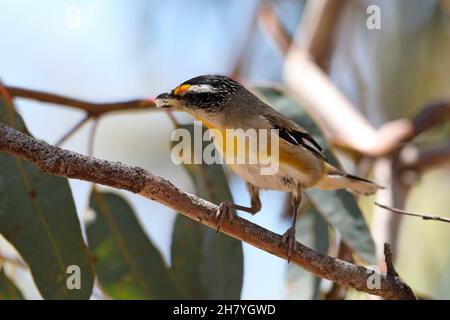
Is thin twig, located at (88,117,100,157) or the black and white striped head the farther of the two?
thin twig, located at (88,117,100,157)

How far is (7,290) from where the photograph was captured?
2.99m

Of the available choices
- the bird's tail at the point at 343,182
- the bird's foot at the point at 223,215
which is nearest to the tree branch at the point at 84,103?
the bird's tail at the point at 343,182

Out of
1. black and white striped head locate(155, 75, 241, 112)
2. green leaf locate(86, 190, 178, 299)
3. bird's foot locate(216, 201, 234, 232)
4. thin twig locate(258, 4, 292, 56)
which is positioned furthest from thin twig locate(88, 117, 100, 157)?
thin twig locate(258, 4, 292, 56)

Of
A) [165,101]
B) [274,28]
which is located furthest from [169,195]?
[274,28]

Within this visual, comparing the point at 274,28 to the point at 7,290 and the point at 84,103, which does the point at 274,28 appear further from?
the point at 7,290

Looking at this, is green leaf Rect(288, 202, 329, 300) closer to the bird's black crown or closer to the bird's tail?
the bird's tail

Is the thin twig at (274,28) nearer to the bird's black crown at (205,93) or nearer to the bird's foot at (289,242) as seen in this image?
the bird's black crown at (205,93)

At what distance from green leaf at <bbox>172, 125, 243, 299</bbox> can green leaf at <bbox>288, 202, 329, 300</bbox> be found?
0.27 meters

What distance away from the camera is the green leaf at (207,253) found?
316 centimetres

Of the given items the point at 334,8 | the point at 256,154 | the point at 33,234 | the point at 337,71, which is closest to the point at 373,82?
the point at 337,71

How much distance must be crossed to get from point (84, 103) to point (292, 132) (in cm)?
92

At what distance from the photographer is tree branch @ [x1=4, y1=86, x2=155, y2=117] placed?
10.2 feet

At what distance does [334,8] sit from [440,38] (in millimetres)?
1400
